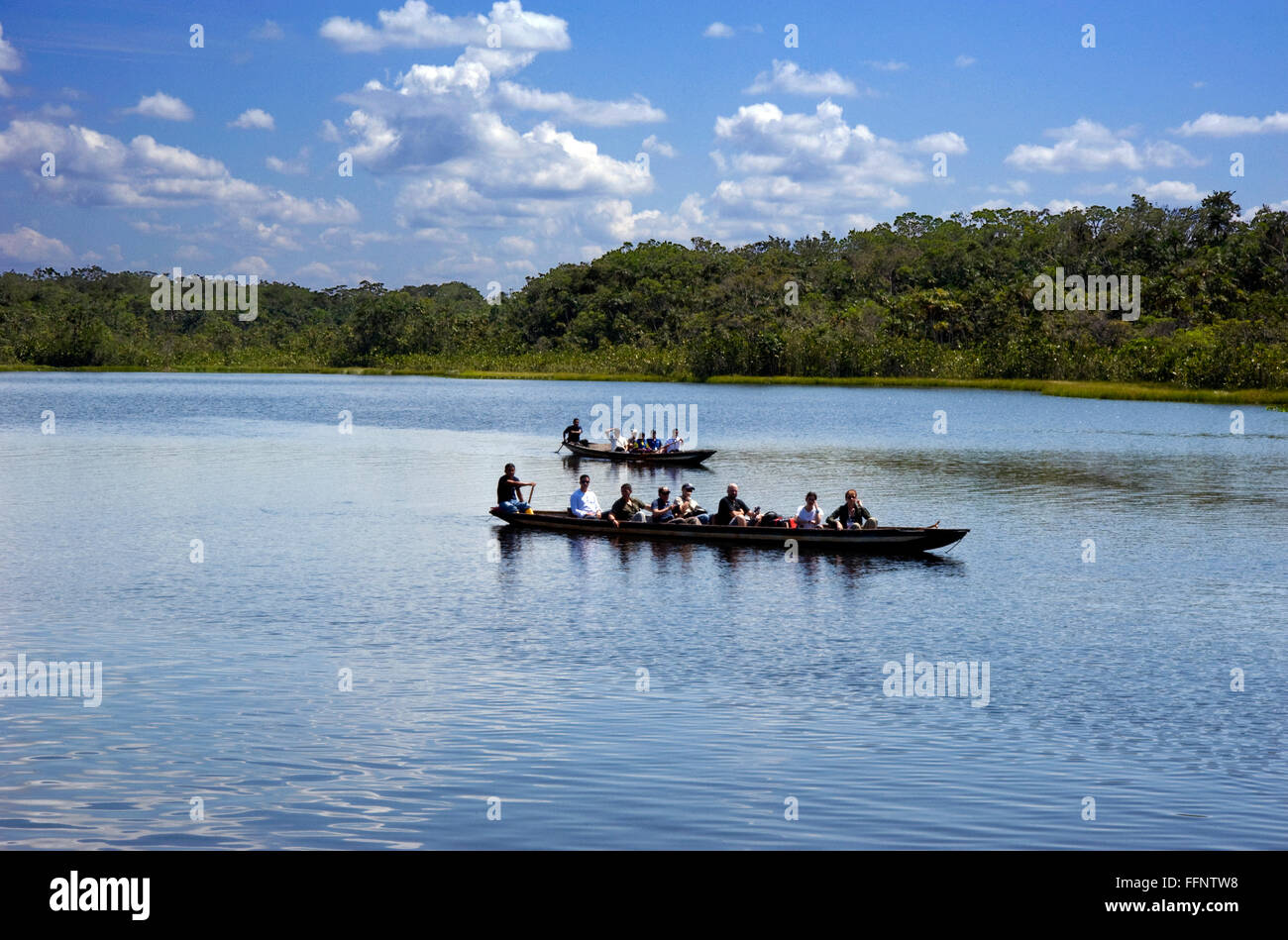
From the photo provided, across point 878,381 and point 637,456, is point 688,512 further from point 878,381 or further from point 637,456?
point 878,381

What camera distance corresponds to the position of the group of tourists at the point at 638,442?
52.2m

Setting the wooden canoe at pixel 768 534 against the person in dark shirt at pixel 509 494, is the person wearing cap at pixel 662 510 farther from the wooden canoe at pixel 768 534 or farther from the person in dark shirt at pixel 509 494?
the person in dark shirt at pixel 509 494

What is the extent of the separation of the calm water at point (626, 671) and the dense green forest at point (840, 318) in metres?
69.9

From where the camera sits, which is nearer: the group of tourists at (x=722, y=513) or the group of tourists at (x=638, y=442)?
the group of tourists at (x=722, y=513)

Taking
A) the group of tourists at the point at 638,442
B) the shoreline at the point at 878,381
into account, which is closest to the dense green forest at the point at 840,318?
the shoreline at the point at 878,381

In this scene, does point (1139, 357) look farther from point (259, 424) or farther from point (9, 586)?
point (9, 586)

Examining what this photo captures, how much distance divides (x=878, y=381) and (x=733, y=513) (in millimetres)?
91498

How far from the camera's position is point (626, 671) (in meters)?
17.5

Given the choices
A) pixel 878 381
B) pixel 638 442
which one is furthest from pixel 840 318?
pixel 638 442

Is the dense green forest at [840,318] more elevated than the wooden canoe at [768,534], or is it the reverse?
the dense green forest at [840,318]

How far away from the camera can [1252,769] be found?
13133mm

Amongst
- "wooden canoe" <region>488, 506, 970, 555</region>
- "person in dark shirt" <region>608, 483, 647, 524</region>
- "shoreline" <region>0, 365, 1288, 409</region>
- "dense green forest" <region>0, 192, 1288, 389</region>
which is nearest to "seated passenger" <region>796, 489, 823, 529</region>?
"wooden canoe" <region>488, 506, 970, 555</region>
